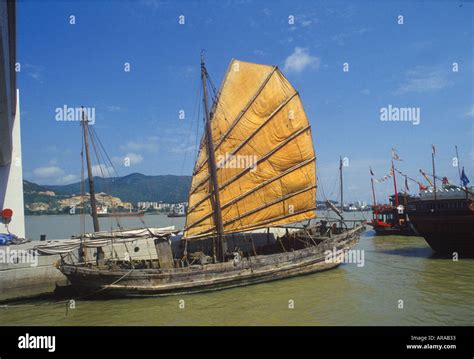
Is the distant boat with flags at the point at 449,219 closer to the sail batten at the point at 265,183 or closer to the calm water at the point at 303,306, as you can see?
the calm water at the point at 303,306

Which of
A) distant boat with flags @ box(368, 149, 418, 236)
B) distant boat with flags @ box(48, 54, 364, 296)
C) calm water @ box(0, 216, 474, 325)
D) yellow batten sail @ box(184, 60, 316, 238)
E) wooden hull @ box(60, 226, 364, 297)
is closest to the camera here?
calm water @ box(0, 216, 474, 325)

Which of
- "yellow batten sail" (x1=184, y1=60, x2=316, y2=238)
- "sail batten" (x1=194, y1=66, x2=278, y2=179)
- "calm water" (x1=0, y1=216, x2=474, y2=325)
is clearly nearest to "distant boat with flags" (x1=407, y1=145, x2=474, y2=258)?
"calm water" (x1=0, y1=216, x2=474, y2=325)

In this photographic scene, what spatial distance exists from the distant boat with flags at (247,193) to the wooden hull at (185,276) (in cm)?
4

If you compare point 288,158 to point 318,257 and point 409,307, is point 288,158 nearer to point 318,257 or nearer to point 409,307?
point 318,257

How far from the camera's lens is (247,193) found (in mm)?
16922

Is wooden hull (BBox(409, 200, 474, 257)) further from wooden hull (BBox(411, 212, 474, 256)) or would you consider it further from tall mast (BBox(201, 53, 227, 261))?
tall mast (BBox(201, 53, 227, 261))

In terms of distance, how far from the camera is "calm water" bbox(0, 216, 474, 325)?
10461 mm

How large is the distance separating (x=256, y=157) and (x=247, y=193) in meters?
1.91

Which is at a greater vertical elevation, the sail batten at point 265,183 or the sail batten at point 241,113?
the sail batten at point 241,113

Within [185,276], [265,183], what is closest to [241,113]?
[265,183]

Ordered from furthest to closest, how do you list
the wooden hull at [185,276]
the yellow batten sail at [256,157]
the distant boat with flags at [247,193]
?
the yellow batten sail at [256,157]
the distant boat with flags at [247,193]
the wooden hull at [185,276]

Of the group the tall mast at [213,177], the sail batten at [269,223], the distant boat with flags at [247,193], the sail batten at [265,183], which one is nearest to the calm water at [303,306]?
the distant boat with flags at [247,193]

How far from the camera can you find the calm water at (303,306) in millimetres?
10461

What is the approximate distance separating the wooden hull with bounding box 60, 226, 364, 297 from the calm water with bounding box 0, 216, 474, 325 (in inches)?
14.6
